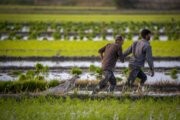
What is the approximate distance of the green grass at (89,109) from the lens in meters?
4.29

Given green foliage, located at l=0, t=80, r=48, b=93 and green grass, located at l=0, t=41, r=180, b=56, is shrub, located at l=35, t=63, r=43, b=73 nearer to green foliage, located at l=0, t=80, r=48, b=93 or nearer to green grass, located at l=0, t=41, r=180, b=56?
green foliage, located at l=0, t=80, r=48, b=93

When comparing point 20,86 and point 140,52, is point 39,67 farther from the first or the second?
point 140,52

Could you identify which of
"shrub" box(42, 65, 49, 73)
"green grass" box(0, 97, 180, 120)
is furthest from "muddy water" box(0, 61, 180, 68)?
"green grass" box(0, 97, 180, 120)

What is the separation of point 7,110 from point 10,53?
585 cm

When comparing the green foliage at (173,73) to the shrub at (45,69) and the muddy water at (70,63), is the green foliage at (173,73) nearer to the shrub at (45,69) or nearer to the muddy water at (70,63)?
the muddy water at (70,63)

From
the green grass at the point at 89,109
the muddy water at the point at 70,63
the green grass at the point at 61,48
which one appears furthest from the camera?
the green grass at the point at 61,48

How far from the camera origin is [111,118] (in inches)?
168

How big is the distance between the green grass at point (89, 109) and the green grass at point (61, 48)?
17.1 feet

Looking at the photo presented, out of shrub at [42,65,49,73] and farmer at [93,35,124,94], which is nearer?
farmer at [93,35,124,94]

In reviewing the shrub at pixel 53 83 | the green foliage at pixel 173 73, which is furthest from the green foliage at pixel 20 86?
the green foliage at pixel 173 73

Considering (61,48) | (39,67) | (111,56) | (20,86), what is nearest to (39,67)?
(39,67)

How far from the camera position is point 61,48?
1127 centimetres

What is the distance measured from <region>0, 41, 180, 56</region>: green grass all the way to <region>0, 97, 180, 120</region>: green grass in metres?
5.21

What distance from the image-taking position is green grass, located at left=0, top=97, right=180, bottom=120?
4.29m
